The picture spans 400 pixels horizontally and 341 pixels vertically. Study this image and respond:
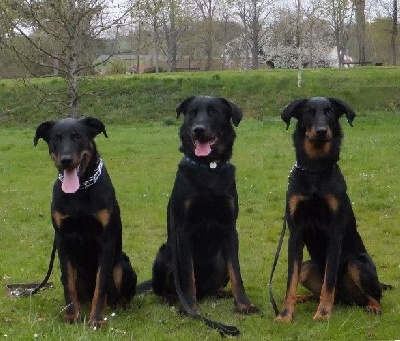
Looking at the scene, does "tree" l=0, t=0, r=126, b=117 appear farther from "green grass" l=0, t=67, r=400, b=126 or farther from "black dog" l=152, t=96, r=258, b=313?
"green grass" l=0, t=67, r=400, b=126

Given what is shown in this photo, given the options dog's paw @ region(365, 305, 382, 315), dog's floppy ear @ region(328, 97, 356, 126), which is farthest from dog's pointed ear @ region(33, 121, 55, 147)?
dog's paw @ region(365, 305, 382, 315)

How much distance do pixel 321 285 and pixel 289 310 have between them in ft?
1.68

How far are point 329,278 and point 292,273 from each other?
0.32 meters

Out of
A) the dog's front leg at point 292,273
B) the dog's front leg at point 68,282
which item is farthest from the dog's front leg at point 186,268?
the dog's front leg at point 68,282

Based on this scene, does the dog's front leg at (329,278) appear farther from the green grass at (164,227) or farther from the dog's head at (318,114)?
the dog's head at (318,114)

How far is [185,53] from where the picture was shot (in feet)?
187

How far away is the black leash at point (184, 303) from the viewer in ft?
16.6

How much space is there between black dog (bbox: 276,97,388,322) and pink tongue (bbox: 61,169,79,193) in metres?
1.86

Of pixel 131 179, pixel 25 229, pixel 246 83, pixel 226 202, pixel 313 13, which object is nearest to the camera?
pixel 226 202

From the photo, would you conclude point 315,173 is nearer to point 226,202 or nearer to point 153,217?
point 226,202

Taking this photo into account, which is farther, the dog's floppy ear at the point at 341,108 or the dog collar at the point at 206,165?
the dog collar at the point at 206,165

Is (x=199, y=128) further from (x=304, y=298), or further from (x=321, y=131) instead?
(x=304, y=298)

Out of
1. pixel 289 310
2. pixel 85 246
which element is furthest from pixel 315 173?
pixel 85 246

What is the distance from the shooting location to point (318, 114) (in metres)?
5.29
